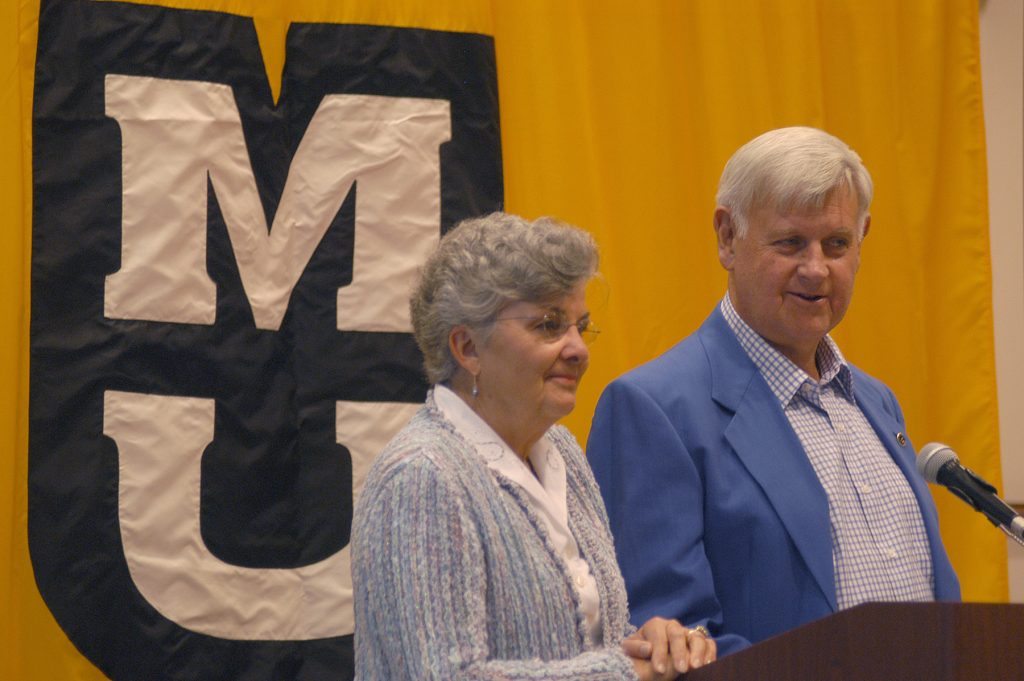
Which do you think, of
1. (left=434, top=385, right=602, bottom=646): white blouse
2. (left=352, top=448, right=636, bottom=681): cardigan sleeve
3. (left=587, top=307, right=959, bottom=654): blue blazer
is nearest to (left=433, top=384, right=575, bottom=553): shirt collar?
(left=434, top=385, right=602, bottom=646): white blouse

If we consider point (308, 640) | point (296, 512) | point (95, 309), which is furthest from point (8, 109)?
point (308, 640)

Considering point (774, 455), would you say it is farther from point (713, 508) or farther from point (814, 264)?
point (814, 264)

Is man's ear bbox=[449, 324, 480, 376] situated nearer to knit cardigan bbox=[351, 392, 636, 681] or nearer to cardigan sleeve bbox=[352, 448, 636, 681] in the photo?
knit cardigan bbox=[351, 392, 636, 681]

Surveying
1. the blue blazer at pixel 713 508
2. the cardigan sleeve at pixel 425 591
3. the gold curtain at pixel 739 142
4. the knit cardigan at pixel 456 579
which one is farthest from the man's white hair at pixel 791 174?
the gold curtain at pixel 739 142

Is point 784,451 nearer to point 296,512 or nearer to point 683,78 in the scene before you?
point 296,512

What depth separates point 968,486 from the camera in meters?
Answer: 1.79

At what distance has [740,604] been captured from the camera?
207 centimetres

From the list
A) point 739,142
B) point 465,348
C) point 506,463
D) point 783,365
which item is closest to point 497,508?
point 506,463

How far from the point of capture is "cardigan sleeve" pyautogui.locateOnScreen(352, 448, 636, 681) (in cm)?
153

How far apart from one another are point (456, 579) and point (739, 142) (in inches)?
93.4

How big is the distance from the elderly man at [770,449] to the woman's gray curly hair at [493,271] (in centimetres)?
44

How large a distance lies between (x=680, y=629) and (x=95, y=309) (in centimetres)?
186

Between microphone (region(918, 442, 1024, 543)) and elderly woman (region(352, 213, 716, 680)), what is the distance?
0.41 metres

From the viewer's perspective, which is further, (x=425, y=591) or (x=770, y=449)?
(x=770, y=449)
